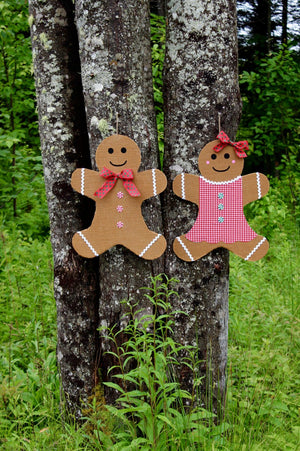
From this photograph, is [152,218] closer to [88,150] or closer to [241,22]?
[88,150]

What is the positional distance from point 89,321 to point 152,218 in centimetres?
74

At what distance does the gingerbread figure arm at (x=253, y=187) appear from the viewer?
2.36m

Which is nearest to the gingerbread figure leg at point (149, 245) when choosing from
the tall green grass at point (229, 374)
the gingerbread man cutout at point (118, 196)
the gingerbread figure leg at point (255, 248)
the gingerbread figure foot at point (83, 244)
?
the gingerbread man cutout at point (118, 196)

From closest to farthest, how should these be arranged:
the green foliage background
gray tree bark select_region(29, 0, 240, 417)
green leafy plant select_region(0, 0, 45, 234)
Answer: the green foliage background < gray tree bark select_region(29, 0, 240, 417) < green leafy plant select_region(0, 0, 45, 234)

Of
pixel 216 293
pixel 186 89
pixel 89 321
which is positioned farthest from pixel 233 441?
pixel 186 89

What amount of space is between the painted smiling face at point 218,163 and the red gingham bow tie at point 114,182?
1.33 feet

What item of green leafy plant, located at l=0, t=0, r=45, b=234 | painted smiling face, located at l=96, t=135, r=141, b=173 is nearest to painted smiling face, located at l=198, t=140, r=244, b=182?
→ painted smiling face, located at l=96, t=135, r=141, b=173

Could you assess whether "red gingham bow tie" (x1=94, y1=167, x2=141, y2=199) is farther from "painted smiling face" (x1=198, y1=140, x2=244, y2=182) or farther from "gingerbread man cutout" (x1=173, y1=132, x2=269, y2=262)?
"painted smiling face" (x1=198, y1=140, x2=244, y2=182)

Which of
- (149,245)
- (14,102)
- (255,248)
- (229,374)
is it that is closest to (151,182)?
(149,245)

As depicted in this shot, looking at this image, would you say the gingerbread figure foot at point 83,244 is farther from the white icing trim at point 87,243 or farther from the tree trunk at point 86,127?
the tree trunk at point 86,127

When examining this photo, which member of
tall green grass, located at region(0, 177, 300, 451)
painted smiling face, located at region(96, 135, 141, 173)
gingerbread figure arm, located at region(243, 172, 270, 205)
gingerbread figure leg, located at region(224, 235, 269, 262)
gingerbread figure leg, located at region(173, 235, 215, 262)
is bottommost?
tall green grass, located at region(0, 177, 300, 451)

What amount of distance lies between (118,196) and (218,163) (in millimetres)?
606

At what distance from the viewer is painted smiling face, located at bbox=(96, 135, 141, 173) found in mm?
2119

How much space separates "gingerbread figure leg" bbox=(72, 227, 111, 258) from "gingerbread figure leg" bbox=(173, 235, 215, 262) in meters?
0.43
